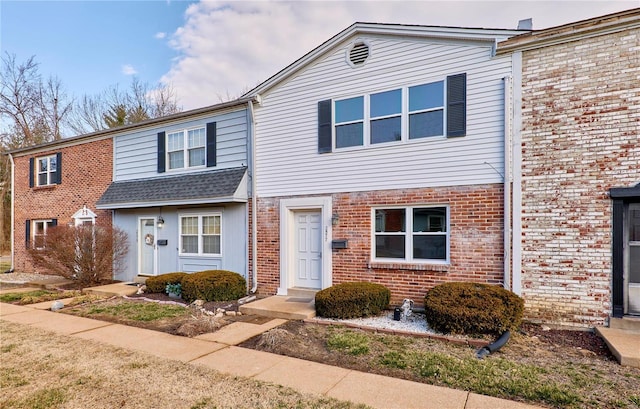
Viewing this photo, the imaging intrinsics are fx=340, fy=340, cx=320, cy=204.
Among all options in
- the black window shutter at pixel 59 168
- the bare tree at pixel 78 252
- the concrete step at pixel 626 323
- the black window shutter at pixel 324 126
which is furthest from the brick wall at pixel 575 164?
the black window shutter at pixel 59 168

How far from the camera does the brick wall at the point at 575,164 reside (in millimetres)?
5785

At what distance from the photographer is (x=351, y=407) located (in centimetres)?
338

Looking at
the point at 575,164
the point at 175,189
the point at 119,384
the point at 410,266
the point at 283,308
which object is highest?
the point at 575,164

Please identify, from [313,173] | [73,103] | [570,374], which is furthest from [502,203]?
[73,103]

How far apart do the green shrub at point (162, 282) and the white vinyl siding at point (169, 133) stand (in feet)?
10.5

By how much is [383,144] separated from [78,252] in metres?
9.55

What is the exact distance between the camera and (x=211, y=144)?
1001 cm

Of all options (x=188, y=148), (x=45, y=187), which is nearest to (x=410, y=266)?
(x=188, y=148)

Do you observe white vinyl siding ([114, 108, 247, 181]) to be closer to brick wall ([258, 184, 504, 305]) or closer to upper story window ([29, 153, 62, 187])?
brick wall ([258, 184, 504, 305])

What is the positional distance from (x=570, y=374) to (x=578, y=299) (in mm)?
2359

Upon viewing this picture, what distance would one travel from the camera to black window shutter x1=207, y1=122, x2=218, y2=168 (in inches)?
392

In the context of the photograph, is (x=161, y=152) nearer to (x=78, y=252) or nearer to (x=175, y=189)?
(x=175, y=189)

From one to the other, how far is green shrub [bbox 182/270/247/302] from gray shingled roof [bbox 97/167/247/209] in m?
2.07

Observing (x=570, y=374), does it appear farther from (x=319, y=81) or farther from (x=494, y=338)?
(x=319, y=81)
